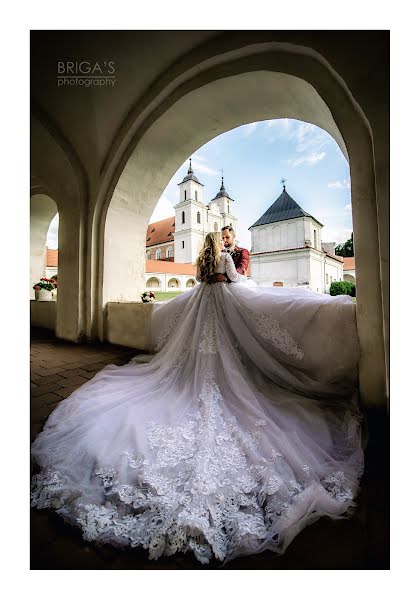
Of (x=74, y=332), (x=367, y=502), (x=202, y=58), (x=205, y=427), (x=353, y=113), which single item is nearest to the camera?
(x=367, y=502)

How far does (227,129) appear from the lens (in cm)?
332

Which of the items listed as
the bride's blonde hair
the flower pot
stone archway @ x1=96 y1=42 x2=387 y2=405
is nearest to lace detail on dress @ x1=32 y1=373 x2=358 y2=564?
stone archway @ x1=96 y1=42 x2=387 y2=405

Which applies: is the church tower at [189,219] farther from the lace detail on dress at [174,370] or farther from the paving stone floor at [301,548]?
the paving stone floor at [301,548]

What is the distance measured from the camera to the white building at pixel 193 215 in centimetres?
2459

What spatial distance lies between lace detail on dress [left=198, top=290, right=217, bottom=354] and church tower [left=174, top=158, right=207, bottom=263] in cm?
2261

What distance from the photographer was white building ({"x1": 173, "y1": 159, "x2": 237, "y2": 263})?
2459 cm

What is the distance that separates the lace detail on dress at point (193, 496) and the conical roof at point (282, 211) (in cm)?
492

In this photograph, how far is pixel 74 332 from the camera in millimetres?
4059

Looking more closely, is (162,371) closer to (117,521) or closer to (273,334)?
(273,334)

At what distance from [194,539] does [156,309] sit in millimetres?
2441

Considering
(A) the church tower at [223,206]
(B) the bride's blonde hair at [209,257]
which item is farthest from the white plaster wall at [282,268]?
(A) the church tower at [223,206]

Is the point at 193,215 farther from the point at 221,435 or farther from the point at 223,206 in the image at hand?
the point at 221,435

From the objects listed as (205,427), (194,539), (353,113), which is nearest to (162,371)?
(205,427)

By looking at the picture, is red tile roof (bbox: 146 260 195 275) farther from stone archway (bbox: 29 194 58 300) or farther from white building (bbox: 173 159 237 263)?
stone archway (bbox: 29 194 58 300)
